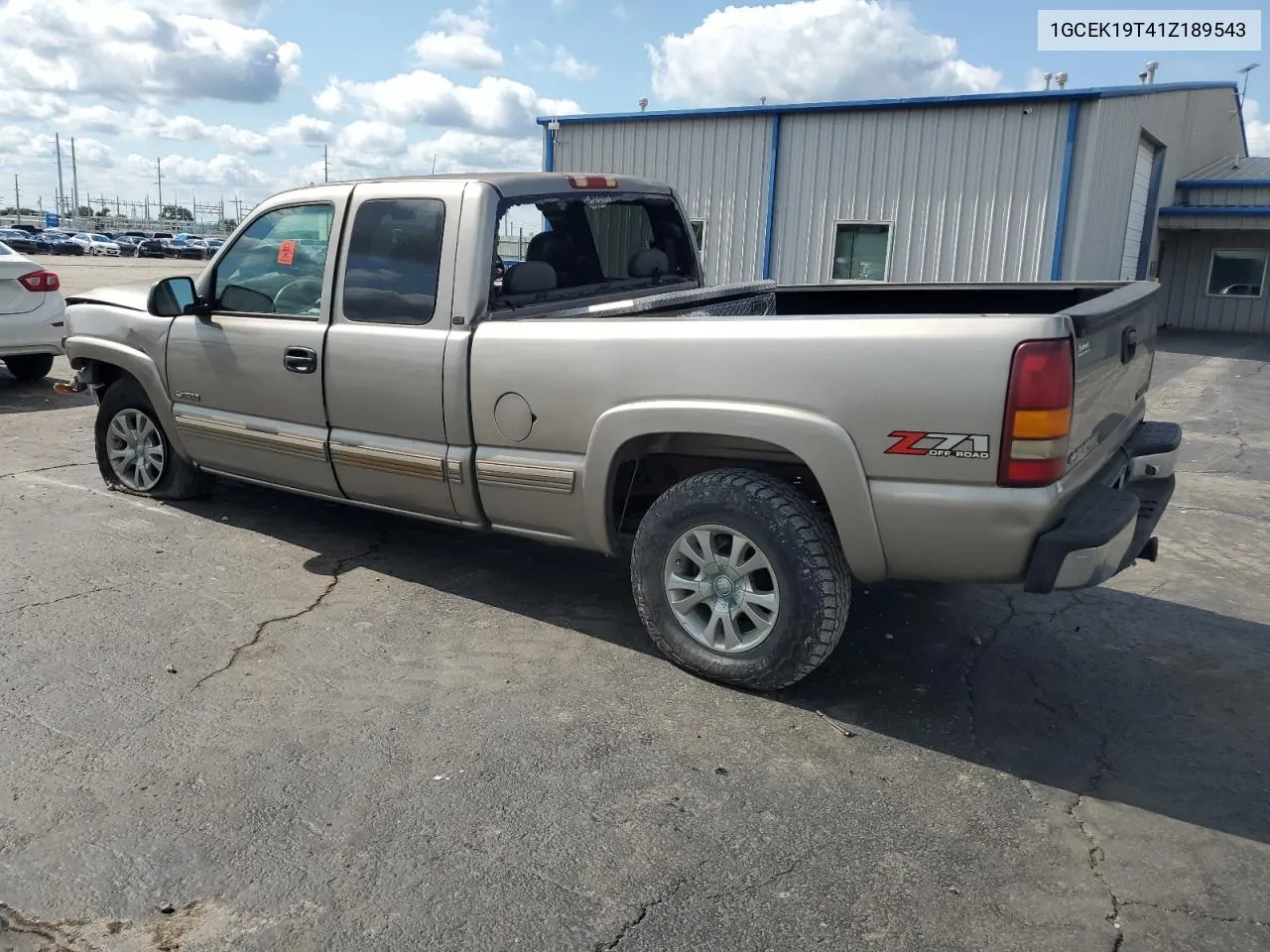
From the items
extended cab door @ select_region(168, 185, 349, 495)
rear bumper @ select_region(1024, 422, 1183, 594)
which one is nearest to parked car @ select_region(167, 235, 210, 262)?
extended cab door @ select_region(168, 185, 349, 495)

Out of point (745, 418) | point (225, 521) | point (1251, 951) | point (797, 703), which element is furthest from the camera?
point (225, 521)

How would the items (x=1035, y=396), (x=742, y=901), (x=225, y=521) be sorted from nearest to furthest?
(x=742, y=901) < (x=1035, y=396) < (x=225, y=521)

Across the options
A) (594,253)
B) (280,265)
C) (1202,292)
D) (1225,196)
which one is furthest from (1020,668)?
(1202,292)

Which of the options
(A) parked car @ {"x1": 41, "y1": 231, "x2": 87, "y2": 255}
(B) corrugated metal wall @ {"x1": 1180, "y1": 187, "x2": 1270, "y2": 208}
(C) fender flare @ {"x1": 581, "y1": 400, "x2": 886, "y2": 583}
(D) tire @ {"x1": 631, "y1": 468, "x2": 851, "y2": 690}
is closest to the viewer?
(C) fender flare @ {"x1": 581, "y1": 400, "x2": 886, "y2": 583}

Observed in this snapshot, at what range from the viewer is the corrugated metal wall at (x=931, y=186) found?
14016 mm

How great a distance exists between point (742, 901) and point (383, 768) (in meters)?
1.29

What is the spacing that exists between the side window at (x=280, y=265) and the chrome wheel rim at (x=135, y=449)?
1.23 m

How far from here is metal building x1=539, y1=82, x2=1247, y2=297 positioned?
550 inches

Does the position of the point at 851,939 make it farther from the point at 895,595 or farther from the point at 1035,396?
the point at 895,595

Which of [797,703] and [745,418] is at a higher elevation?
[745,418]

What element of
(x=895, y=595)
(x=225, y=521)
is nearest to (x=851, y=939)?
(x=895, y=595)

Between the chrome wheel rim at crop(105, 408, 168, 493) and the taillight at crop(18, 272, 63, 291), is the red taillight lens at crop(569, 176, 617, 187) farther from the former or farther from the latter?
the taillight at crop(18, 272, 63, 291)

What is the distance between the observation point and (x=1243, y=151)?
28.2 m

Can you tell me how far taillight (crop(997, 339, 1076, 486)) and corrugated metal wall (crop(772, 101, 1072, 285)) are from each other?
1207 cm
